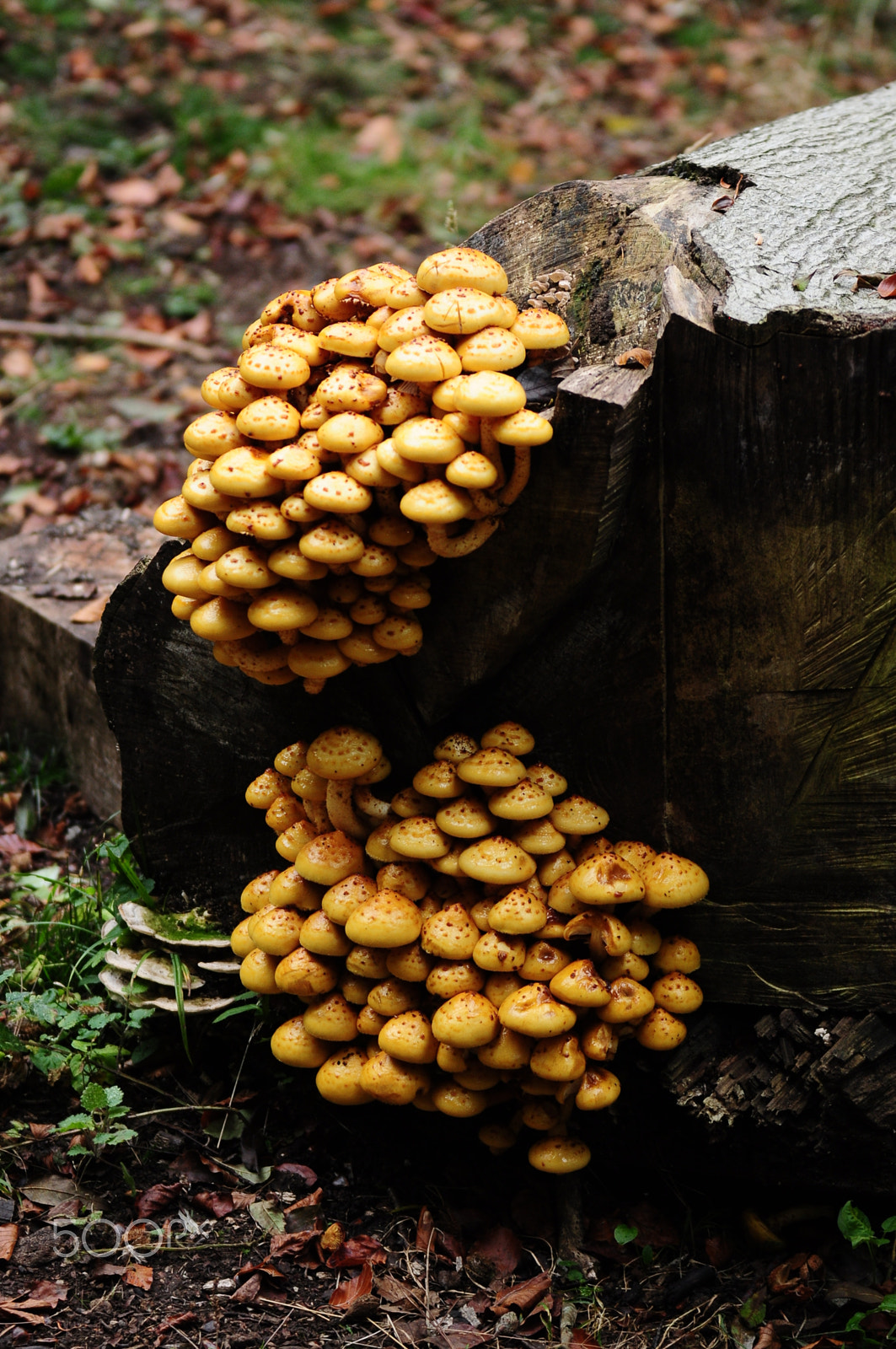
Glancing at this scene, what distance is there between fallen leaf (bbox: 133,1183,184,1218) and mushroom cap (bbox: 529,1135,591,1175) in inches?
40.1

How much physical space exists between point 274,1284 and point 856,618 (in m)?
2.26

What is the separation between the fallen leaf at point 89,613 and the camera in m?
4.60

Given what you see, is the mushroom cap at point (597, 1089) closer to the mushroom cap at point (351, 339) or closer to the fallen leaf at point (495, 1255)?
the fallen leaf at point (495, 1255)

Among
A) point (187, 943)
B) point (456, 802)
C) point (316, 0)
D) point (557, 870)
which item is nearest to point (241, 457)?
Result: point (456, 802)

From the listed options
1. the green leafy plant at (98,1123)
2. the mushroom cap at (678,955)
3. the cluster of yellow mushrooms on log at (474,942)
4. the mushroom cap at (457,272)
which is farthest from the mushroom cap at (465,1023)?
the mushroom cap at (457,272)

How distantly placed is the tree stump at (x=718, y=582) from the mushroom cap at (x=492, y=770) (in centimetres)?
22

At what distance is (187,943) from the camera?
3525 millimetres

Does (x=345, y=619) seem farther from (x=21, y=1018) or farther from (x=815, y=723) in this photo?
(x=21, y=1018)

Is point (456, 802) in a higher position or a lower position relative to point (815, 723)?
lower

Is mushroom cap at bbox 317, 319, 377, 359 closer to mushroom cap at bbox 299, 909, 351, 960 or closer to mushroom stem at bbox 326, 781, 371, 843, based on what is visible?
mushroom stem at bbox 326, 781, 371, 843

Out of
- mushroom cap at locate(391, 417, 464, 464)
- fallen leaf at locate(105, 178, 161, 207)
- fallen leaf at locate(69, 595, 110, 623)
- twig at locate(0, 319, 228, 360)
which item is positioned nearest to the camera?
mushroom cap at locate(391, 417, 464, 464)

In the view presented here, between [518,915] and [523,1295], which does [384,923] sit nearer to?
[518,915]

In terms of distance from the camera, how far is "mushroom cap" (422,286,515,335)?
250cm

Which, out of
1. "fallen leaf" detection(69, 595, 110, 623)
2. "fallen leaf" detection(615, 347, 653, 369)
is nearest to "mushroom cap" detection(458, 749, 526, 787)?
"fallen leaf" detection(615, 347, 653, 369)
